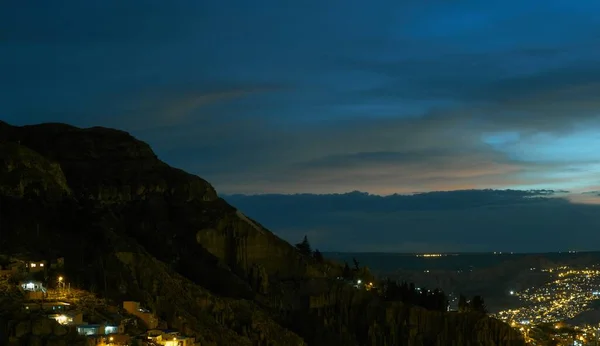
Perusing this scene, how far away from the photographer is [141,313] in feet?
216

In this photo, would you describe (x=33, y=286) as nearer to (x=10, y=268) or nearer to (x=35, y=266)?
(x=10, y=268)

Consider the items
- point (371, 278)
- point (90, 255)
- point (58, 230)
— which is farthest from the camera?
point (371, 278)

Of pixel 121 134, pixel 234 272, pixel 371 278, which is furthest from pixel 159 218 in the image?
pixel 371 278

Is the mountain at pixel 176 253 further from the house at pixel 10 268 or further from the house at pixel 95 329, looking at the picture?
the house at pixel 95 329

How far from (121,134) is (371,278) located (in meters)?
A: 37.3

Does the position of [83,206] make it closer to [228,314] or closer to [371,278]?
[228,314]

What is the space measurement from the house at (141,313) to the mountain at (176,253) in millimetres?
1012

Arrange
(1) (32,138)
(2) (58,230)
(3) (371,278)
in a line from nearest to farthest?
(2) (58,230) < (1) (32,138) < (3) (371,278)

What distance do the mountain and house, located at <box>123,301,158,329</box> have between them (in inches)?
39.8

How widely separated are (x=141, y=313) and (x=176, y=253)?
26.8 m

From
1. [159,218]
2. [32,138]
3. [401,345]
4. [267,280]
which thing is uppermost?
[32,138]

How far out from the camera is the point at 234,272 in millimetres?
96750

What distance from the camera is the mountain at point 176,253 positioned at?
244ft

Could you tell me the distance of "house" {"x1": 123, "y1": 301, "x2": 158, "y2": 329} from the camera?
213 ft
